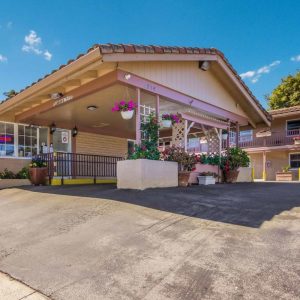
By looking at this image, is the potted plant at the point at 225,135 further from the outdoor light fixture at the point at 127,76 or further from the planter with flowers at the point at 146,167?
the outdoor light fixture at the point at 127,76

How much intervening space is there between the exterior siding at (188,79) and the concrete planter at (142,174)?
2.33 metres

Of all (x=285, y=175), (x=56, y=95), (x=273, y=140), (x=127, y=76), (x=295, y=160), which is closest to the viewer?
(x=127, y=76)

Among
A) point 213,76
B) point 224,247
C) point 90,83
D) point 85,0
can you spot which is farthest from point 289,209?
point 85,0

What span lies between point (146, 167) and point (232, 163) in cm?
570

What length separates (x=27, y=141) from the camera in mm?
11773

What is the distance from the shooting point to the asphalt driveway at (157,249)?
248 centimetres

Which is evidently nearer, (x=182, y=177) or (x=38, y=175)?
(x=182, y=177)

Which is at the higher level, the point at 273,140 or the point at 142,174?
the point at 273,140

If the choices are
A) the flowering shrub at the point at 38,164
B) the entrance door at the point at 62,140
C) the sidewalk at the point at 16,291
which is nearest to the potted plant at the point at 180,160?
the flowering shrub at the point at 38,164

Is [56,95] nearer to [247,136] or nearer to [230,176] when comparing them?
[230,176]

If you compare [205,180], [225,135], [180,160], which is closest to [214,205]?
[180,160]

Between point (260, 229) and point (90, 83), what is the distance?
593cm

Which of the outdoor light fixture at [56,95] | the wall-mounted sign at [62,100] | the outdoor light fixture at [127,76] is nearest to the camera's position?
the outdoor light fixture at [127,76]

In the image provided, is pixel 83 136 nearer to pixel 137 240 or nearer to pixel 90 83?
pixel 90 83
